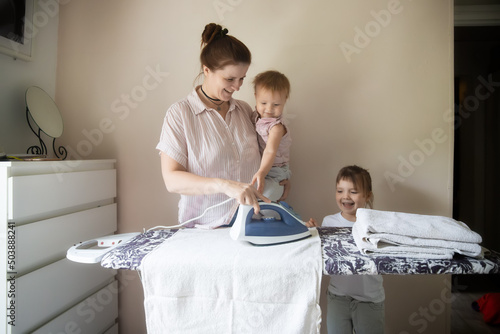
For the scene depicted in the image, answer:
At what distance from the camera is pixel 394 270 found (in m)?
0.94

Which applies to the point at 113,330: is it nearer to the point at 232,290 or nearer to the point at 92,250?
the point at 92,250

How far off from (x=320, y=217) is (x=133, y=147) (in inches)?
48.5

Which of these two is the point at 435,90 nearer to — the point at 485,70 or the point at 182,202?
the point at 485,70

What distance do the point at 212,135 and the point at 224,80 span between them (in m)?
0.26

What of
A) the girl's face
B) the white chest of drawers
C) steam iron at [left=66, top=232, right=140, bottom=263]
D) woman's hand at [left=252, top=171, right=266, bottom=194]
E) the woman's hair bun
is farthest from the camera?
the girl's face

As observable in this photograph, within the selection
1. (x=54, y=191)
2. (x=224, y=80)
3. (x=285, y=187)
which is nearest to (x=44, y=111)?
(x=54, y=191)

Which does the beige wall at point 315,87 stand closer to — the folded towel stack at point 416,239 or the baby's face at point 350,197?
the baby's face at point 350,197

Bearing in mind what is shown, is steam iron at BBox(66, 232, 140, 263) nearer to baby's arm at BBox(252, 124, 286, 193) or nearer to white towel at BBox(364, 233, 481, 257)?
baby's arm at BBox(252, 124, 286, 193)

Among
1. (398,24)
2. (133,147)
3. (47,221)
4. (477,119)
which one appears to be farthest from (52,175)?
(477,119)

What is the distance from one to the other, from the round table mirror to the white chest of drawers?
0.31 metres

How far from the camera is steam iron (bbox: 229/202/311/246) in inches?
42.5

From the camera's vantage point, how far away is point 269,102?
5.07 feet

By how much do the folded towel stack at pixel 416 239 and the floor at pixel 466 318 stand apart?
1419 mm

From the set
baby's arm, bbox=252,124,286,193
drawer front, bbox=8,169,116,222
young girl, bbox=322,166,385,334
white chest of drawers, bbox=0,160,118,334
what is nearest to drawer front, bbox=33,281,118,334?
white chest of drawers, bbox=0,160,118,334
